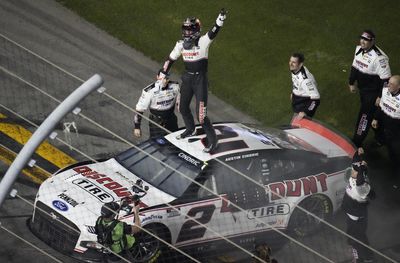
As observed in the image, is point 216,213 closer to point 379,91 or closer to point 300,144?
point 300,144

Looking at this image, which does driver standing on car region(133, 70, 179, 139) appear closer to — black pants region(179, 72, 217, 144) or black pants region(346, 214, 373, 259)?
black pants region(179, 72, 217, 144)

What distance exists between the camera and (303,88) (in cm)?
1245

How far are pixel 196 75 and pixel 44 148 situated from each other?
110 inches

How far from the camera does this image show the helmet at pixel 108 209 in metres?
9.88

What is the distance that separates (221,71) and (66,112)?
8101 millimetres

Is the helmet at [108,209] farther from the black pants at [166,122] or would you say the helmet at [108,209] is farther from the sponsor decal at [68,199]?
the black pants at [166,122]

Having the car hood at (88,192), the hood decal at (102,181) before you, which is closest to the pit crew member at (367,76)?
the car hood at (88,192)

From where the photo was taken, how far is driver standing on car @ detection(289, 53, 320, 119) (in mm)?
12344

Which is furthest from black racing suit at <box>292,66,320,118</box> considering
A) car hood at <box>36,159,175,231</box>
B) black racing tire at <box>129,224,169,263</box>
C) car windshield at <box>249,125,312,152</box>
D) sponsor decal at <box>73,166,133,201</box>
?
black racing tire at <box>129,224,169,263</box>

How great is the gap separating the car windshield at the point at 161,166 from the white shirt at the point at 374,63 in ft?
11.2

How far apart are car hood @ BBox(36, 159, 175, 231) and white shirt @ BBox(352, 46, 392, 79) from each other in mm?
3986

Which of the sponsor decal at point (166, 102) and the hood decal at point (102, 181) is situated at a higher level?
the sponsor decal at point (166, 102)

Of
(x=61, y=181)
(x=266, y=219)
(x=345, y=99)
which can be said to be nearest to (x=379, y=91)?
(x=345, y=99)

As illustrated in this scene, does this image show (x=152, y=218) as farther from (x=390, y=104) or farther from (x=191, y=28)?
(x=390, y=104)
